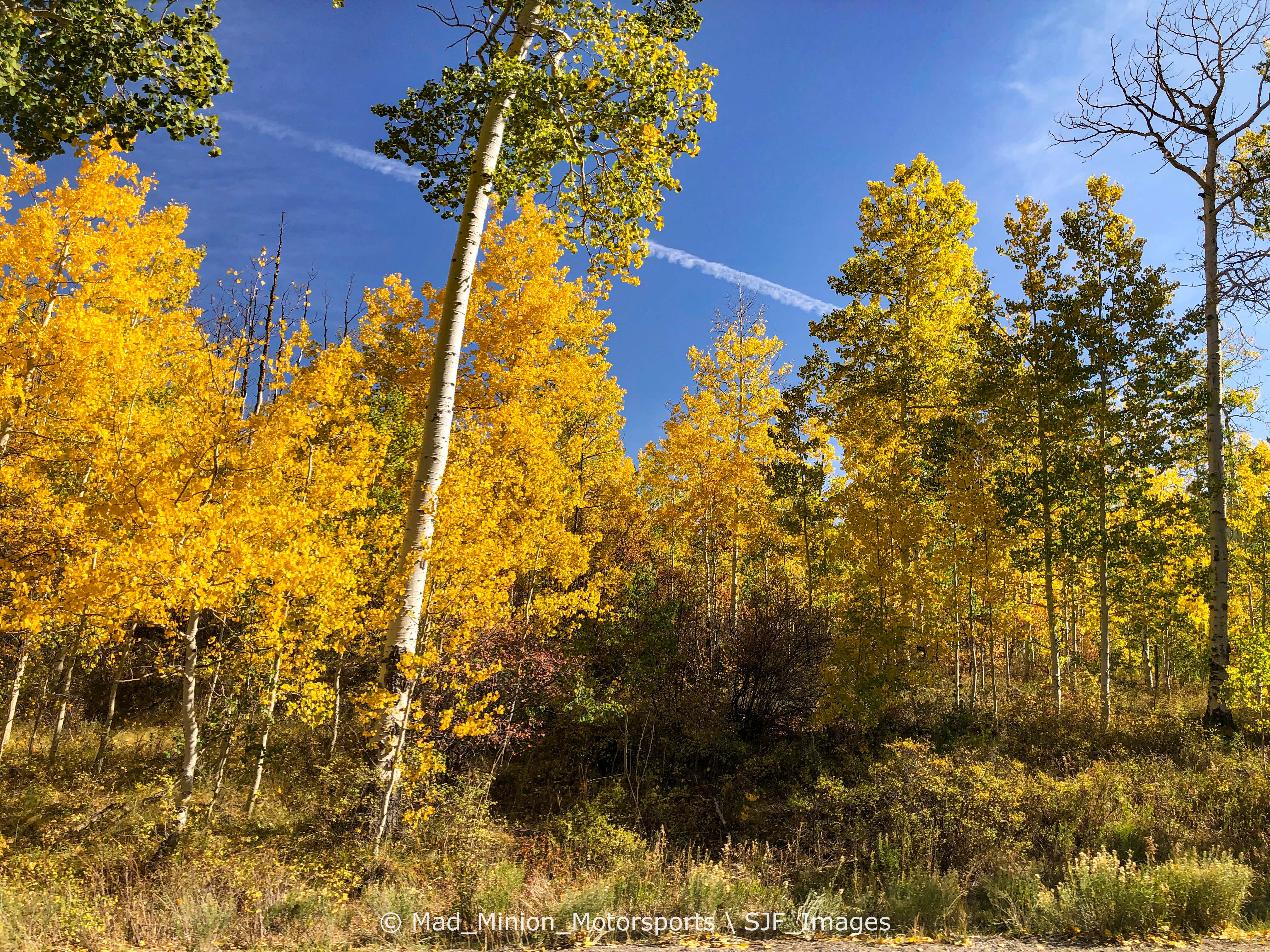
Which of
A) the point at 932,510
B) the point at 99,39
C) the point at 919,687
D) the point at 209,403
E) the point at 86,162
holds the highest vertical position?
the point at 86,162

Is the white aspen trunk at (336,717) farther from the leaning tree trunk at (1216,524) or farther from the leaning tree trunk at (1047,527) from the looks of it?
the leaning tree trunk at (1216,524)

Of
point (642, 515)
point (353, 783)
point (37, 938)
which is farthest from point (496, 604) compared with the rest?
point (642, 515)

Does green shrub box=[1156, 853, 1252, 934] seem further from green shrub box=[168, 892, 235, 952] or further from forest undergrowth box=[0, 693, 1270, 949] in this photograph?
green shrub box=[168, 892, 235, 952]

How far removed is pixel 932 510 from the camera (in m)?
12.8

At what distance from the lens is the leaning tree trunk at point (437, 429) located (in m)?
5.66

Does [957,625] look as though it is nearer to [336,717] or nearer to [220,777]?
[336,717]

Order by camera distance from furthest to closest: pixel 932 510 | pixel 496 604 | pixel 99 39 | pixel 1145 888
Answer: pixel 932 510, pixel 496 604, pixel 99 39, pixel 1145 888

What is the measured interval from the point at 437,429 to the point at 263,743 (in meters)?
6.74

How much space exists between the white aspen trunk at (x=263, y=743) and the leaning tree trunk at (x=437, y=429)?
1960mm

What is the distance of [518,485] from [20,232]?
8280 mm

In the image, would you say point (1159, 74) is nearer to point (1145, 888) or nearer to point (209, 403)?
point (1145, 888)

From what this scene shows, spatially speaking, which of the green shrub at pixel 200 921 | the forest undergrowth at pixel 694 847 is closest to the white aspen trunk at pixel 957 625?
the forest undergrowth at pixel 694 847

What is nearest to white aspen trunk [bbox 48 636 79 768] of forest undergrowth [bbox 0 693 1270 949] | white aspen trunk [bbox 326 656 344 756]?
forest undergrowth [bbox 0 693 1270 949]

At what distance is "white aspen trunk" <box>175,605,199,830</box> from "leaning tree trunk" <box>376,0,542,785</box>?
204cm
